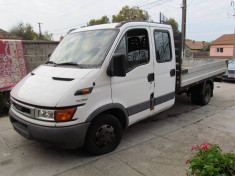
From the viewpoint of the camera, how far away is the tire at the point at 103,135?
322 centimetres

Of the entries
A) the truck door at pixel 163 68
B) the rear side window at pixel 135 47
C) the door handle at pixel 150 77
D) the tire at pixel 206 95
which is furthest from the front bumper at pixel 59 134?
the tire at pixel 206 95

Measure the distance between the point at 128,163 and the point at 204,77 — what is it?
3.92m

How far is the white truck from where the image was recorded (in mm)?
2906

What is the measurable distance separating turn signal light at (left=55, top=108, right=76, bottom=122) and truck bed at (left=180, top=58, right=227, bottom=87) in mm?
3048

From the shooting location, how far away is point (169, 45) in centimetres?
459

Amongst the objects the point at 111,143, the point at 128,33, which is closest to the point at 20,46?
the point at 128,33

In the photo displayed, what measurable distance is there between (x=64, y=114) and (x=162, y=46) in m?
2.59

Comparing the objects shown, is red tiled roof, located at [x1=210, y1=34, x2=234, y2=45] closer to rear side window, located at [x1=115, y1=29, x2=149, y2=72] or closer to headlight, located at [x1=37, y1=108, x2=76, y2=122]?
rear side window, located at [x1=115, y1=29, x2=149, y2=72]

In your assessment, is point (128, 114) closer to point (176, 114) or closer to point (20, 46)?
point (176, 114)

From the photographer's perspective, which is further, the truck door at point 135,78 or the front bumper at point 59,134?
the truck door at point 135,78

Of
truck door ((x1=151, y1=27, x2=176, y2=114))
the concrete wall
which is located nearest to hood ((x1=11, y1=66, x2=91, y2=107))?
truck door ((x1=151, y1=27, x2=176, y2=114))

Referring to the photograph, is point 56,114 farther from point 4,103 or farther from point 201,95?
point 201,95

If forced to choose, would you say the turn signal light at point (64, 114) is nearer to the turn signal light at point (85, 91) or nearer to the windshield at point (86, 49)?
the turn signal light at point (85, 91)

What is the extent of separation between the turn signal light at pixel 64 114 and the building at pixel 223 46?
48.6 metres
